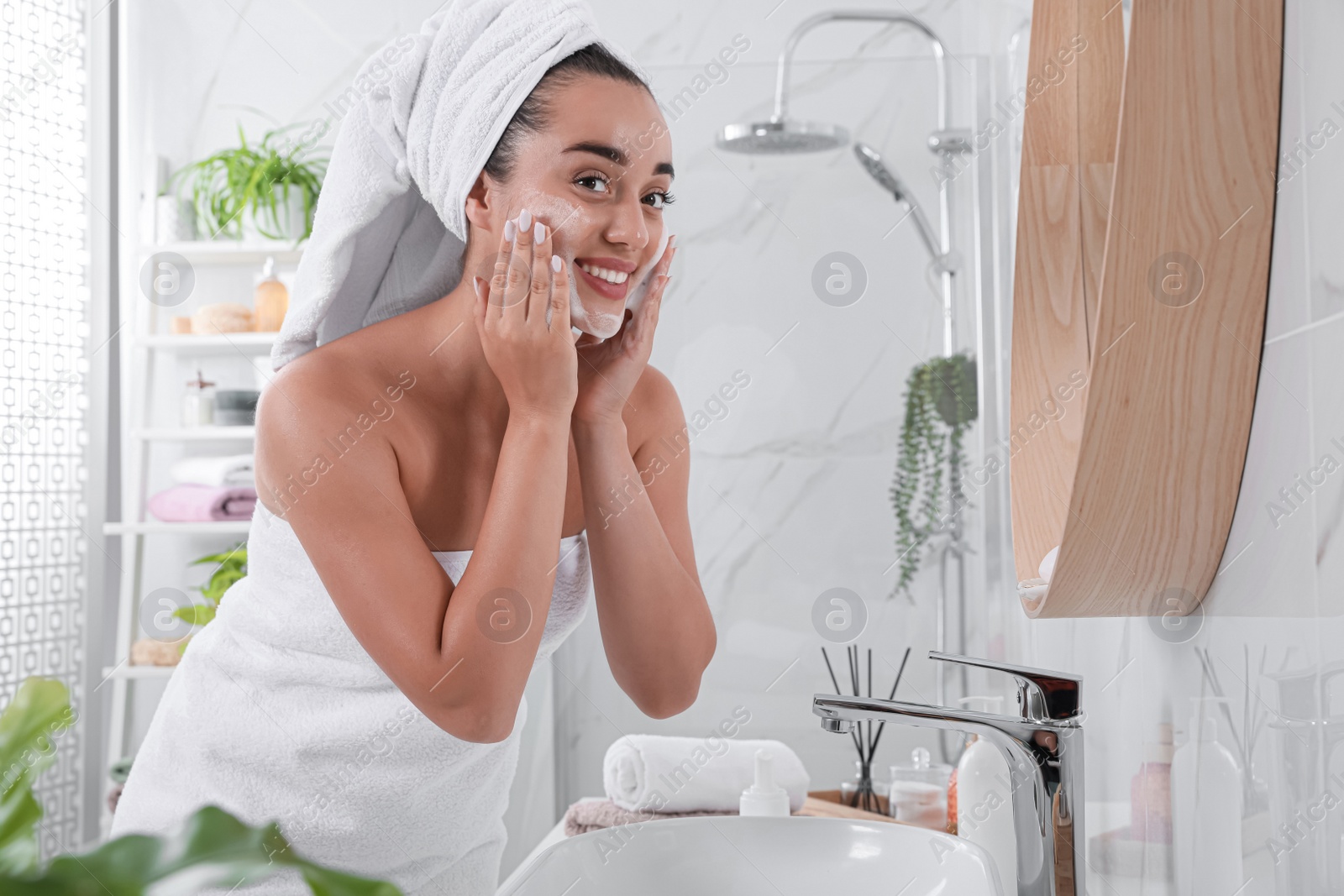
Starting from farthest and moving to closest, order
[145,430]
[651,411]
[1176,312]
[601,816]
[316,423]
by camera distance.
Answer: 1. [145,430]
2. [601,816]
3. [651,411]
4. [316,423]
5. [1176,312]

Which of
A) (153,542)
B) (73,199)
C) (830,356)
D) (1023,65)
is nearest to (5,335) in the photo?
(73,199)

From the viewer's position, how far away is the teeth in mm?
737

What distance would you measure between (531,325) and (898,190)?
42.2 inches

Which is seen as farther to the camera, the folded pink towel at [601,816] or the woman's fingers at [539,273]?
the folded pink towel at [601,816]

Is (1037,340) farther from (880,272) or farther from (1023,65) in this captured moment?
(880,272)

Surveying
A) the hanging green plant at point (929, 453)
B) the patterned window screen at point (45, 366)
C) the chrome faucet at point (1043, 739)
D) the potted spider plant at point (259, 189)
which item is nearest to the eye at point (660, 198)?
the chrome faucet at point (1043, 739)

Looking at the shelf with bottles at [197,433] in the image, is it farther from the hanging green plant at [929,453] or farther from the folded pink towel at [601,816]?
the hanging green plant at [929,453]

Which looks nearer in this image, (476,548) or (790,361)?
(476,548)

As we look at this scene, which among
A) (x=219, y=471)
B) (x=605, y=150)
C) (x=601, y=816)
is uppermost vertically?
(x=605, y=150)

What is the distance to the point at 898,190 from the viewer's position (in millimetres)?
1600

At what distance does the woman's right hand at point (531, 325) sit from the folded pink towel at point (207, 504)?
3.99 feet

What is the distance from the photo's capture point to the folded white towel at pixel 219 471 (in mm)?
1752

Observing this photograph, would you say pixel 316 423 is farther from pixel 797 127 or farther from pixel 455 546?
Answer: pixel 797 127

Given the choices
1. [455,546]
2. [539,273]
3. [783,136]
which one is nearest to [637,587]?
[455,546]
